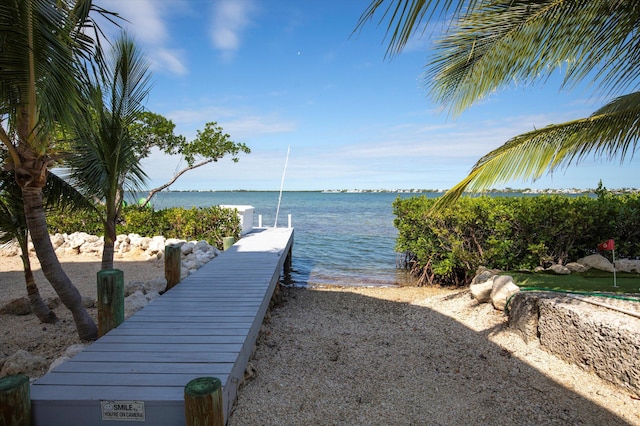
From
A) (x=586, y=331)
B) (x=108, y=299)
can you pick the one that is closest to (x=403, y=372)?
(x=586, y=331)

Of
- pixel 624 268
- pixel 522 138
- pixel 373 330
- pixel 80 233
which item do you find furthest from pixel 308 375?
pixel 80 233

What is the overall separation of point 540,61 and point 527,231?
447 cm

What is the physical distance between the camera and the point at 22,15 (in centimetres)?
281

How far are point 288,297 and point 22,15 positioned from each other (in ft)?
21.1

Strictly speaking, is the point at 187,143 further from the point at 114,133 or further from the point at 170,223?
the point at 114,133

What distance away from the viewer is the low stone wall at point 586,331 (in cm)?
346

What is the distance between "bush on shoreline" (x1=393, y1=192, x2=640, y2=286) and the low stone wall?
210cm

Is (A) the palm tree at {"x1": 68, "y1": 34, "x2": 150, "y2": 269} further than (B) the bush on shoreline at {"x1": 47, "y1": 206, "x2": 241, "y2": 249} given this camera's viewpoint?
No

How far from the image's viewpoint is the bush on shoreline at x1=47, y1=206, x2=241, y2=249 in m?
11.1

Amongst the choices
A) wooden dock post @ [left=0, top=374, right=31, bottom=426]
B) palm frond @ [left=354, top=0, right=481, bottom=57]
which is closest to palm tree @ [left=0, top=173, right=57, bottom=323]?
wooden dock post @ [left=0, top=374, right=31, bottom=426]

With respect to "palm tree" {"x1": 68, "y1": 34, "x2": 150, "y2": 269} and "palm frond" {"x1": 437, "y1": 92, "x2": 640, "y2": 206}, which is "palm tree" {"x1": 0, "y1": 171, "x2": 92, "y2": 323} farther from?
"palm frond" {"x1": 437, "y1": 92, "x2": 640, "y2": 206}

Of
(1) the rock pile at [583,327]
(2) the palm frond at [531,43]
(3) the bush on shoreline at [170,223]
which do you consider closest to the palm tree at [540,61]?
(2) the palm frond at [531,43]

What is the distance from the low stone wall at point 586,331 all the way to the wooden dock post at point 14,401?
4.81m

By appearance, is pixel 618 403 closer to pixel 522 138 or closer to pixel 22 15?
pixel 522 138
